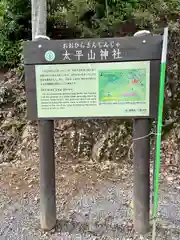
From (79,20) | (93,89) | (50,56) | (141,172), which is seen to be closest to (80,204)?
(141,172)

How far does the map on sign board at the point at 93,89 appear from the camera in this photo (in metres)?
2.61

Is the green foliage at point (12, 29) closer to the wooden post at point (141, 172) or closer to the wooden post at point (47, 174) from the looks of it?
the wooden post at point (47, 174)

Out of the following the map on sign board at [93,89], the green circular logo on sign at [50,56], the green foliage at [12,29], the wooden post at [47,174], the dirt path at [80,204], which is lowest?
the dirt path at [80,204]

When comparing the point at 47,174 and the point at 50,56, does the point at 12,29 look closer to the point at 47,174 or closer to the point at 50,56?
the point at 50,56

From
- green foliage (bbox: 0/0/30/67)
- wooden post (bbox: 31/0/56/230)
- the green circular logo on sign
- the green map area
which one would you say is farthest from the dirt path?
green foliage (bbox: 0/0/30/67)

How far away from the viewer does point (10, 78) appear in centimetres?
554

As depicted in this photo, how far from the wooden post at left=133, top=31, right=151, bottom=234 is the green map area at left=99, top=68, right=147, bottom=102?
0.25 m

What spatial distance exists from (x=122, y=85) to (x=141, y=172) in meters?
0.83

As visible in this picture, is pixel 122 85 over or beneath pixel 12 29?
beneath

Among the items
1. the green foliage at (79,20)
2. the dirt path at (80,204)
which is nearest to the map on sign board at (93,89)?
the dirt path at (80,204)

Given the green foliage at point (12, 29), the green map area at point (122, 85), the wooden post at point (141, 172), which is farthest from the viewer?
the green foliage at point (12, 29)

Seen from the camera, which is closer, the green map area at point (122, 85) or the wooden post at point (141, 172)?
the green map area at point (122, 85)

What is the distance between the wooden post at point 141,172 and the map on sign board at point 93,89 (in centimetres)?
15

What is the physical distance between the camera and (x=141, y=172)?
109 inches
